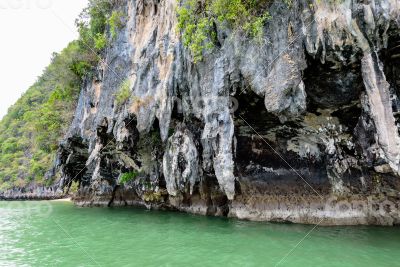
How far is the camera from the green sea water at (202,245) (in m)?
7.64

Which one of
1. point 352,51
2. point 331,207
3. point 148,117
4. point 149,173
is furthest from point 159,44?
point 331,207

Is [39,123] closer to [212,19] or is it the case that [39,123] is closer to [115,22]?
[115,22]

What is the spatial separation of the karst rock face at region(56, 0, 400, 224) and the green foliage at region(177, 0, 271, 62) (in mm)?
310

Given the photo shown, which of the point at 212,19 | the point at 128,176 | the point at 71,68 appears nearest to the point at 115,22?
the point at 71,68

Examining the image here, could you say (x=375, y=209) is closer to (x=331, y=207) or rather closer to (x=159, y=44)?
(x=331, y=207)

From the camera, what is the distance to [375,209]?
11.0 meters

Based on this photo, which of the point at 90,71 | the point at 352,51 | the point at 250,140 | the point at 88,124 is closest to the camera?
the point at 352,51

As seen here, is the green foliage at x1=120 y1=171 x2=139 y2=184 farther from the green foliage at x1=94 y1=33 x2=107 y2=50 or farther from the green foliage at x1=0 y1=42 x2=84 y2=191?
the green foliage at x1=94 y1=33 x2=107 y2=50

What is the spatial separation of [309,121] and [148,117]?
6656mm

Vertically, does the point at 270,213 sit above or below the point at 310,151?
below

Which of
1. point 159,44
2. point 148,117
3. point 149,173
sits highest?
point 159,44

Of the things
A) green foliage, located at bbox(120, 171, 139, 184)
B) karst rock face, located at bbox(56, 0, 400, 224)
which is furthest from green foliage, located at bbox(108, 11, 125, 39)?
green foliage, located at bbox(120, 171, 139, 184)

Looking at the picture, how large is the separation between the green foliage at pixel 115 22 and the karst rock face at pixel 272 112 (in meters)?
0.56

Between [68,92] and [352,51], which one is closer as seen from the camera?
[352,51]
